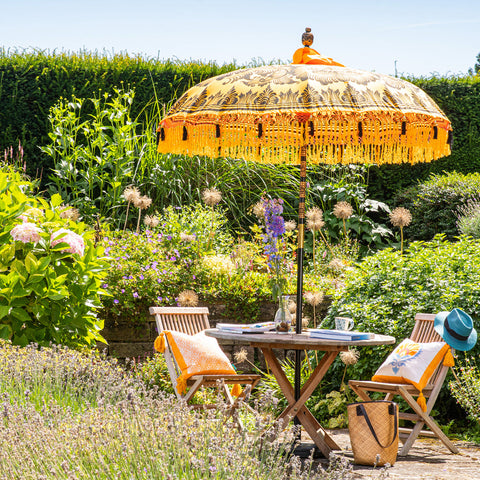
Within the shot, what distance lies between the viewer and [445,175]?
1061 cm

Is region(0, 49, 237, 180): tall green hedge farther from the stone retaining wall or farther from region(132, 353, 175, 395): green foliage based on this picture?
region(132, 353, 175, 395): green foliage

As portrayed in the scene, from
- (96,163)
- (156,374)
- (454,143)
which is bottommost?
(156,374)

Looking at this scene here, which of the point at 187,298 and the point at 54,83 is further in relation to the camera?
the point at 54,83

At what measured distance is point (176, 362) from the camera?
5012 millimetres

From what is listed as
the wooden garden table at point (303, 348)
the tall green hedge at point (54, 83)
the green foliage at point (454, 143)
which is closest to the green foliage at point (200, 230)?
the tall green hedge at point (54, 83)

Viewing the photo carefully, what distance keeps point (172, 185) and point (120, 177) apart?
709mm

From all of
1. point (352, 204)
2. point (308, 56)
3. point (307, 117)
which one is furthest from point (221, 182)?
point (307, 117)

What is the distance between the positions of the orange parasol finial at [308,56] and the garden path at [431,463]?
270 cm

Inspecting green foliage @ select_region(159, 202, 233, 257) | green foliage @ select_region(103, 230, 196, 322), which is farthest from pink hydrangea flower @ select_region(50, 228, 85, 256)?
green foliage @ select_region(159, 202, 233, 257)

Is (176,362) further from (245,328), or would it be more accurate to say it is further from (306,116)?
(306,116)

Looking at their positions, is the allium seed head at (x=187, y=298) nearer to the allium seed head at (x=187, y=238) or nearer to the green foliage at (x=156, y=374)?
the green foliage at (x=156, y=374)

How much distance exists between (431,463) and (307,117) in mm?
2474

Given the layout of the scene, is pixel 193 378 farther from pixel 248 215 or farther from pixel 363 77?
pixel 248 215

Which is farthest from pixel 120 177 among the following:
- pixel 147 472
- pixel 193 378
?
pixel 147 472
